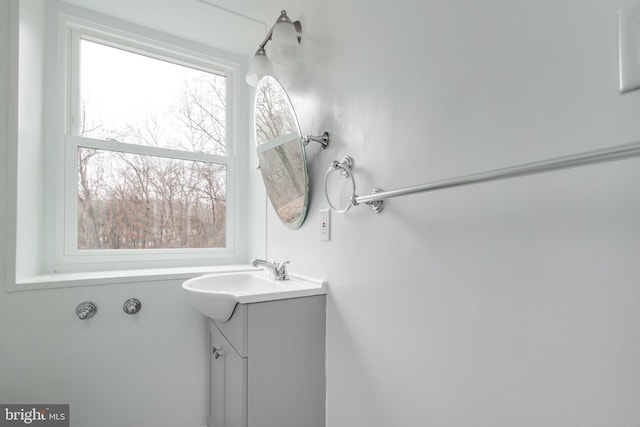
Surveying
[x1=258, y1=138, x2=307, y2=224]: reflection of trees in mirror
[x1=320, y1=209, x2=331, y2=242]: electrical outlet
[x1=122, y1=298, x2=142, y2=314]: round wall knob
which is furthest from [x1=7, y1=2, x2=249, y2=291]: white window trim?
[x1=320, y1=209, x2=331, y2=242]: electrical outlet

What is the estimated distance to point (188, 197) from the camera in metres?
2.01

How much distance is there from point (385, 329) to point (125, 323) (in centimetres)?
128

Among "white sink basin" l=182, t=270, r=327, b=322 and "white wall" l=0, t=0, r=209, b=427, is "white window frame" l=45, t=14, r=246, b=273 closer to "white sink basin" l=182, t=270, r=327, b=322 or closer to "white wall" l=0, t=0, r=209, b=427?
"white wall" l=0, t=0, r=209, b=427

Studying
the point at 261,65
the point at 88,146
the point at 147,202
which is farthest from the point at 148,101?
the point at 261,65

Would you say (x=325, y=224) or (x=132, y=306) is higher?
(x=325, y=224)

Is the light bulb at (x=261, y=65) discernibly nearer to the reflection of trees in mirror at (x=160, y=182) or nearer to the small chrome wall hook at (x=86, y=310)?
the reflection of trees in mirror at (x=160, y=182)

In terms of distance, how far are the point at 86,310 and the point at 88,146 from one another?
89 cm

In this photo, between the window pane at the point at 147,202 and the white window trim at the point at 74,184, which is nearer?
the white window trim at the point at 74,184

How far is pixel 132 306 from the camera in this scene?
60.2 inches

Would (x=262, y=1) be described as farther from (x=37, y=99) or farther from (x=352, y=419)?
(x=352, y=419)

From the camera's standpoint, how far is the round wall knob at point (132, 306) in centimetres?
151

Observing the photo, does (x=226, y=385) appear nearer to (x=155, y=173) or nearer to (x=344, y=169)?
(x=344, y=169)

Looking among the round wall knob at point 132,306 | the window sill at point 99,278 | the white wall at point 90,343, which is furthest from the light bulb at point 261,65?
the round wall knob at point 132,306

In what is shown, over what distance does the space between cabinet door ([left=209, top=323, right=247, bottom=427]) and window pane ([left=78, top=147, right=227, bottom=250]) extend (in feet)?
2.25
